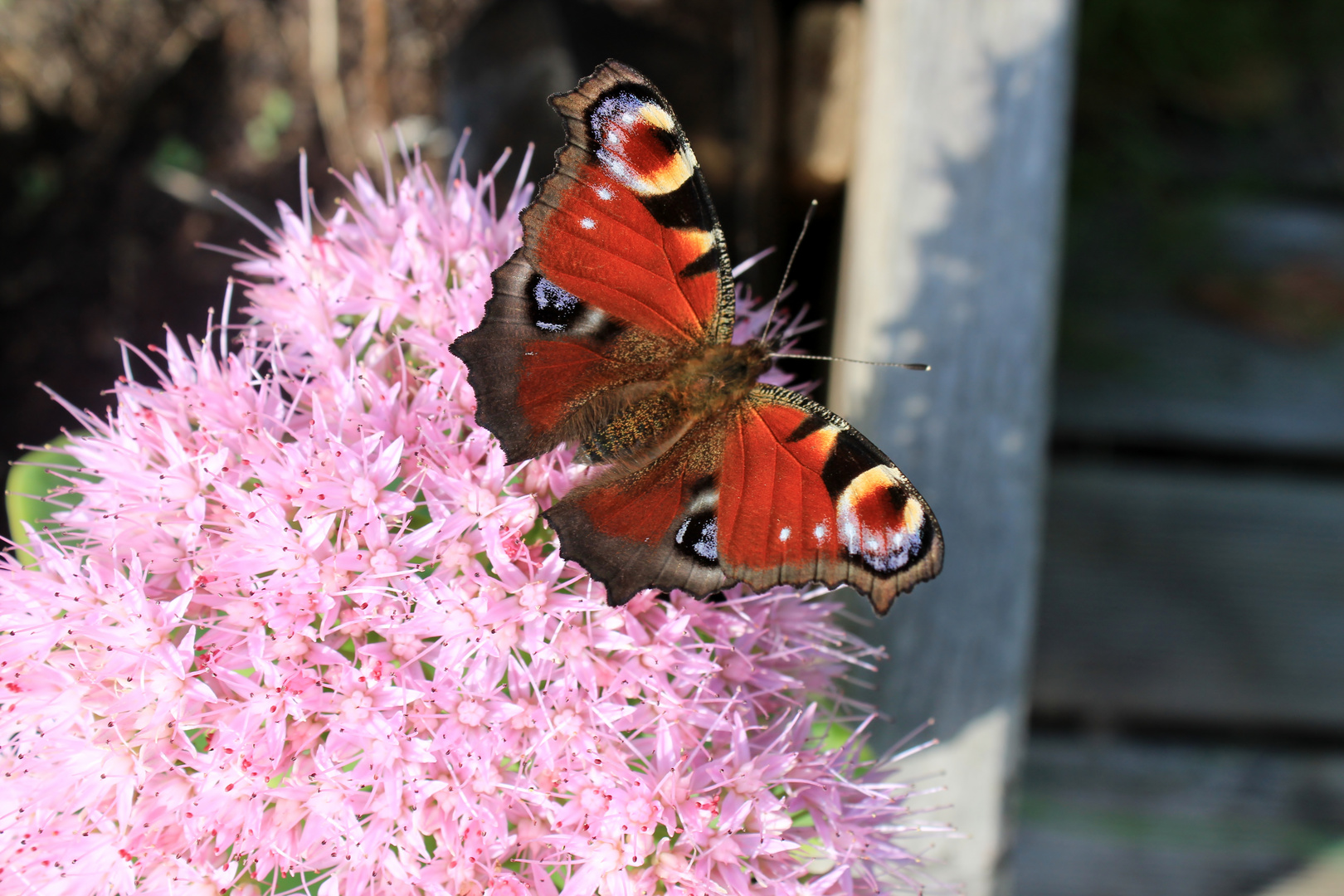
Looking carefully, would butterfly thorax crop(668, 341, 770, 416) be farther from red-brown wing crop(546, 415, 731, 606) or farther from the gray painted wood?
the gray painted wood

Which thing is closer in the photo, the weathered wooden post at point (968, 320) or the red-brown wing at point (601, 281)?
the red-brown wing at point (601, 281)

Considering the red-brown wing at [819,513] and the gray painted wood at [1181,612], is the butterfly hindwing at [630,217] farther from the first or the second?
the gray painted wood at [1181,612]

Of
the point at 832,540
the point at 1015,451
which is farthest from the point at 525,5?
the point at 832,540

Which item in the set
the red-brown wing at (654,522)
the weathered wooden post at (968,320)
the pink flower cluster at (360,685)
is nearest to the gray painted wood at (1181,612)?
the weathered wooden post at (968,320)


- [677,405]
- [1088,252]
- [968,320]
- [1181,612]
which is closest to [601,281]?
[677,405]

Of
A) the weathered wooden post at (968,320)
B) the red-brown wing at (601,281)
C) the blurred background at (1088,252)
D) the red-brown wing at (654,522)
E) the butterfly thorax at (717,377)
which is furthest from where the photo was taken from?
the blurred background at (1088,252)

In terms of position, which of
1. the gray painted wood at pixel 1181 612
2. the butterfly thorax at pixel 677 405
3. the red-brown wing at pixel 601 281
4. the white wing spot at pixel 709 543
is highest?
the red-brown wing at pixel 601 281
